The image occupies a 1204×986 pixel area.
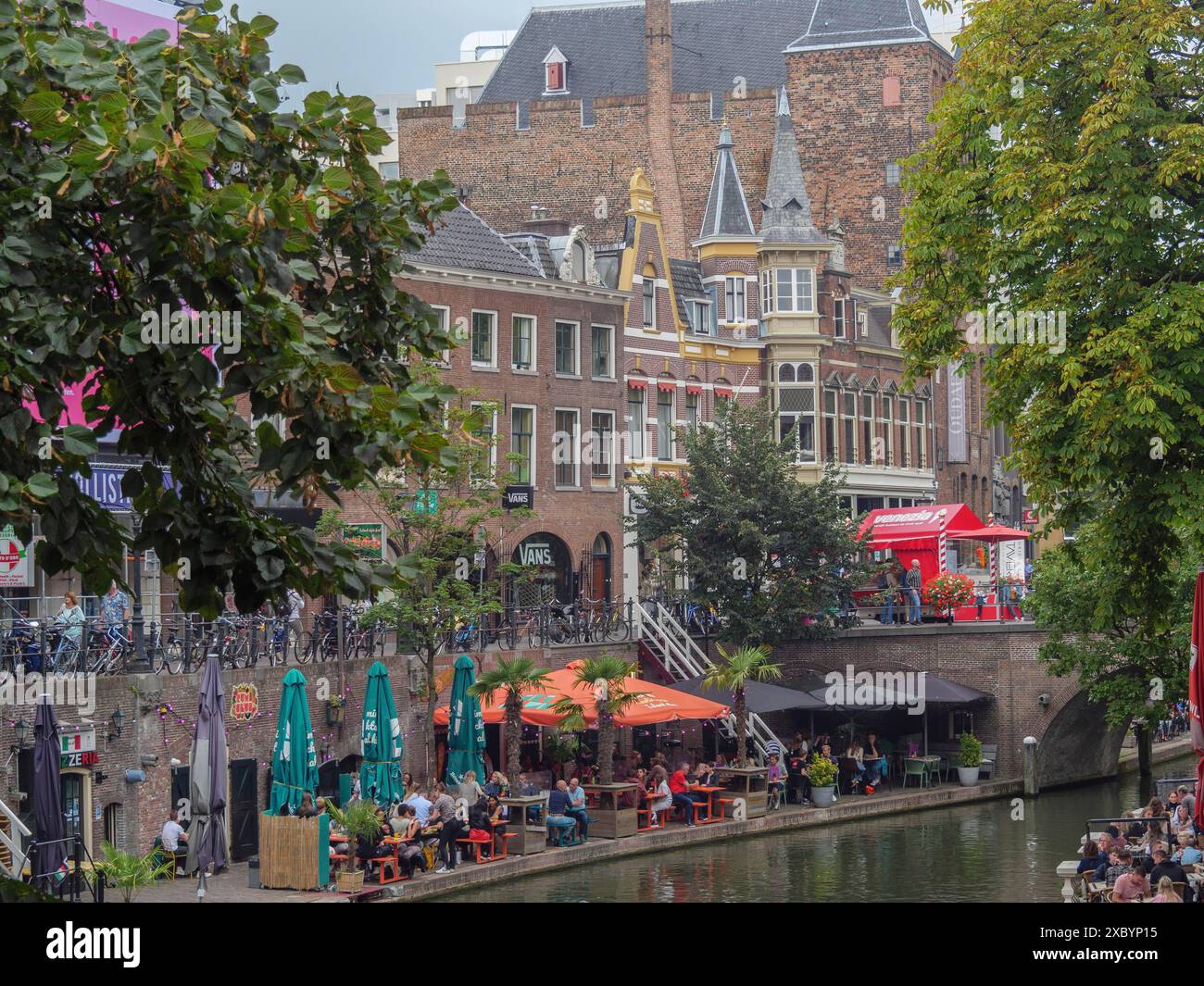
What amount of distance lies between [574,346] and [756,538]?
24.5ft

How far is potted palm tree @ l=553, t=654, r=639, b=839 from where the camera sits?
30.6 m

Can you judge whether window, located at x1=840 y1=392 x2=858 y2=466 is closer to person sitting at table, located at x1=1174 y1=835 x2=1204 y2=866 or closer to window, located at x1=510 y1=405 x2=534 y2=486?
window, located at x1=510 y1=405 x2=534 y2=486

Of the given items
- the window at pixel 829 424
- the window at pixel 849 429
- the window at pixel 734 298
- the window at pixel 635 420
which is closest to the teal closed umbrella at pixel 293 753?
the window at pixel 635 420

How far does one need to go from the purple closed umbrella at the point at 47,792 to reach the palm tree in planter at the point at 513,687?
7.63 metres

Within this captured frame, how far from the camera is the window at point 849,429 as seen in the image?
5410cm

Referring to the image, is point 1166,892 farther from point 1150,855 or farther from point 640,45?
point 640,45

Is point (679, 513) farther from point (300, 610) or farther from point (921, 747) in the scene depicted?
point (300, 610)

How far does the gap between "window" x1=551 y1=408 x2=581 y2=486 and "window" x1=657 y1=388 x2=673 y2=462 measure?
→ 12.8ft

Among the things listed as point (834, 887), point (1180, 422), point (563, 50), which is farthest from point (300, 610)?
point (563, 50)

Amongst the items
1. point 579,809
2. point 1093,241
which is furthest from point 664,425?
point 1093,241

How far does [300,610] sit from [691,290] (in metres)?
20.4

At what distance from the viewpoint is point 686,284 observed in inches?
2005

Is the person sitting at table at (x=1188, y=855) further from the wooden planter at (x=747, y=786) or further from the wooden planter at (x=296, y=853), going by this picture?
the wooden planter at (x=747, y=786)

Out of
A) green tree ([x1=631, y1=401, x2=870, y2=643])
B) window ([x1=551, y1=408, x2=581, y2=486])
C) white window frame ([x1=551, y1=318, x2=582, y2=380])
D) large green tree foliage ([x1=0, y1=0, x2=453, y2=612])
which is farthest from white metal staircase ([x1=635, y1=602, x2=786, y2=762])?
large green tree foliage ([x1=0, y1=0, x2=453, y2=612])
